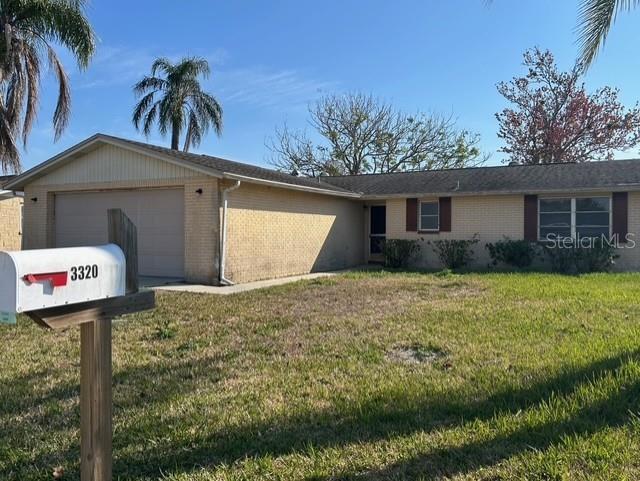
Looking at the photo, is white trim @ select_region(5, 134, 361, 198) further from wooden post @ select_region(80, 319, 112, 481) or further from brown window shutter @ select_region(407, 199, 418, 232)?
wooden post @ select_region(80, 319, 112, 481)

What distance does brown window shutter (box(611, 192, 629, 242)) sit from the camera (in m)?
14.6

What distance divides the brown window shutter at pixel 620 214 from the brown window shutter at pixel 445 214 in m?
4.75

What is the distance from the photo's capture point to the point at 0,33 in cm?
1459

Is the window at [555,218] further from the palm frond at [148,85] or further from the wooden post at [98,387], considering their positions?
the palm frond at [148,85]

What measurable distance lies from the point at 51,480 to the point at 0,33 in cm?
1587

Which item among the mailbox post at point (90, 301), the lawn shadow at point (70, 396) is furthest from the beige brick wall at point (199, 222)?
the mailbox post at point (90, 301)

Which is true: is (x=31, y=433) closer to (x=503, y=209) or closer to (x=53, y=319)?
(x=53, y=319)

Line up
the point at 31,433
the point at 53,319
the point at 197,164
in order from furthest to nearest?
1. the point at 197,164
2. the point at 31,433
3. the point at 53,319

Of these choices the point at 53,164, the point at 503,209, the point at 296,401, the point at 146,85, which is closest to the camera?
the point at 296,401

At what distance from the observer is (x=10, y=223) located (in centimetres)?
1786

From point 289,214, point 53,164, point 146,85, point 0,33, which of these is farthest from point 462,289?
point 146,85

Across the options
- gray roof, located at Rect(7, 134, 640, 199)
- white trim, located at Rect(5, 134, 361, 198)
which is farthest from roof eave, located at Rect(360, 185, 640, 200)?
white trim, located at Rect(5, 134, 361, 198)

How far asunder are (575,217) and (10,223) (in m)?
19.0

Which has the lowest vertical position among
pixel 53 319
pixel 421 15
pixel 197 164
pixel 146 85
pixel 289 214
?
pixel 53 319
